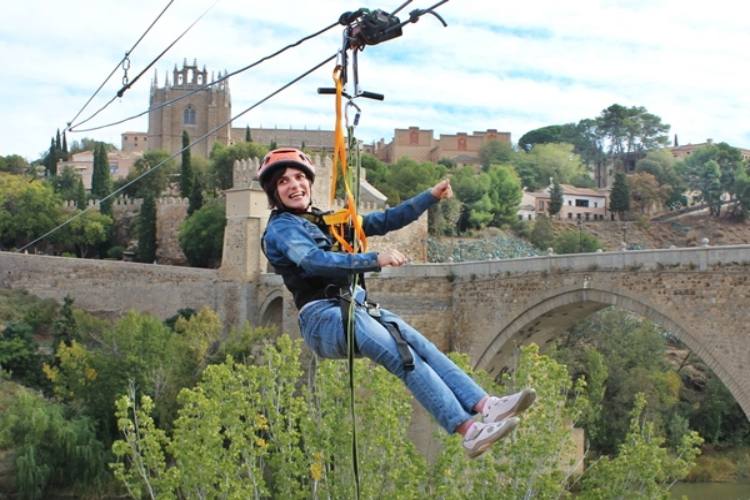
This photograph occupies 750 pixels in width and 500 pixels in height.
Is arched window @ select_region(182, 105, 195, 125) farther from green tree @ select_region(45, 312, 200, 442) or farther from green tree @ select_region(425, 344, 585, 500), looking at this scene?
green tree @ select_region(425, 344, 585, 500)

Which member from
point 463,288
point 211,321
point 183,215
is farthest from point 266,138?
point 463,288

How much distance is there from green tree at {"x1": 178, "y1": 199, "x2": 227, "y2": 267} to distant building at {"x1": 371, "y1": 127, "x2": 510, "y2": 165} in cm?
3058

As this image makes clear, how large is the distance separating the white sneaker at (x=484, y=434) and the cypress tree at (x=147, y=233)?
33462 mm

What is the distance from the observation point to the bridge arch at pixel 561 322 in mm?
17109

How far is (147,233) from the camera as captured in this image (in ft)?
125

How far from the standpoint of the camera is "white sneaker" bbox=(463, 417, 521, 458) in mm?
4941

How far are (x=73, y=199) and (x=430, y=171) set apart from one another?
12412mm

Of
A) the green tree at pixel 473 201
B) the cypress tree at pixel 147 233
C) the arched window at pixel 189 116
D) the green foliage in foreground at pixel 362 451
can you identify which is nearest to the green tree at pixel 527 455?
the green foliage in foreground at pixel 362 451

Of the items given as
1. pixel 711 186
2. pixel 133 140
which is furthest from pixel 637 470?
pixel 133 140

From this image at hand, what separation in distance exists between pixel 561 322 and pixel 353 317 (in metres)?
16.0

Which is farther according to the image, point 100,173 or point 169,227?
point 100,173

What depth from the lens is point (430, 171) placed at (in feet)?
149

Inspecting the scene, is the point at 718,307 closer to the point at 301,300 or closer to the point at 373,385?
the point at 373,385

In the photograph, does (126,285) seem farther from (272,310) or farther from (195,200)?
(272,310)
